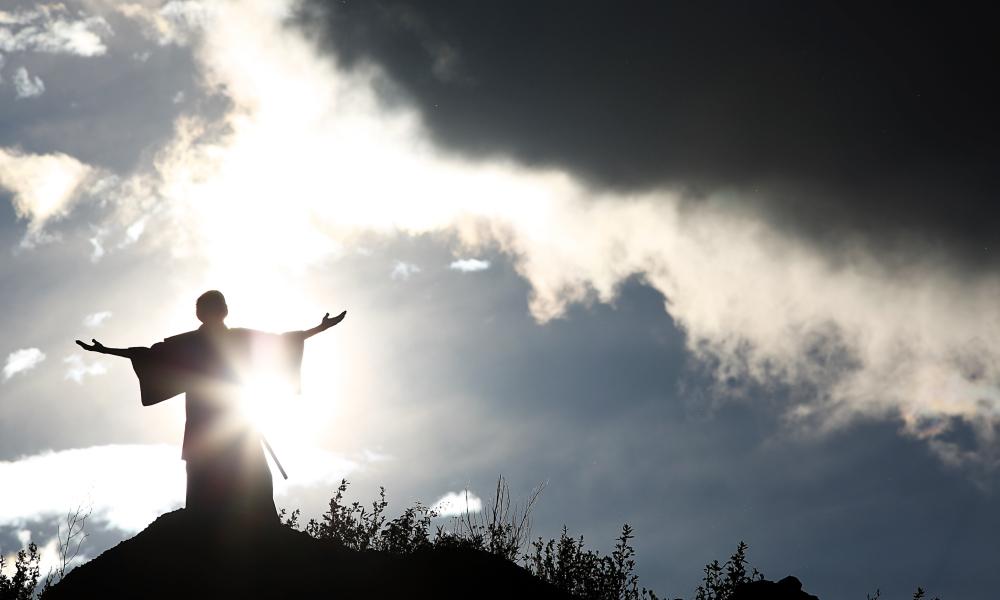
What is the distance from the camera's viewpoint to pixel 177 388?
1026 centimetres

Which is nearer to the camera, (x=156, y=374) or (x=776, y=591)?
(x=776, y=591)

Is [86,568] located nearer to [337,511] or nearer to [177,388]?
[177,388]

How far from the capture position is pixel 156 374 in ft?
33.7

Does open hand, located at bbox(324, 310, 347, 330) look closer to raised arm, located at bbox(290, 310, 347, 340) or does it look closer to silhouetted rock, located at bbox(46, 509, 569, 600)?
raised arm, located at bbox(290, 310, 347, 340)

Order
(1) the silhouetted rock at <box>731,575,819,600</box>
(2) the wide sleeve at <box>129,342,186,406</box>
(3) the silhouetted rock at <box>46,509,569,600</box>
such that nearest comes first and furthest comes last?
(3) the silhouetted rock at <box>46,509,569,600</box>
(1) the silhouetted rock at <box>731,575,819,600</box>
(2) the wide sleeve at <box>129,342,186,406</box>

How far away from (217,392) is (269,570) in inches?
90.7

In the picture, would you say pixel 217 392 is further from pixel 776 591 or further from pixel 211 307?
pixel 776 591

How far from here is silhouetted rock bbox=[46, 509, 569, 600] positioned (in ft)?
28.5

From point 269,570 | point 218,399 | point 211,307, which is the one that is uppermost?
point 211,307

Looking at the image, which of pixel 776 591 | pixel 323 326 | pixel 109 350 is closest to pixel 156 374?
pixel 109 350

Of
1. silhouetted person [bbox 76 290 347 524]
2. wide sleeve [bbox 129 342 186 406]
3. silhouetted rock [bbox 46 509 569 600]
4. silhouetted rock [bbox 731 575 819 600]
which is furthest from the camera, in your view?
wide sleeve [bbox 129 342 186 406]

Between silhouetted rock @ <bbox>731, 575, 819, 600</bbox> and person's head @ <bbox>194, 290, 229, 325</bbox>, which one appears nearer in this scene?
silhouetted rock @ <bbox>731, 575, 819, 600</bbox>

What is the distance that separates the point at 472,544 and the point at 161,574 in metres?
4.02

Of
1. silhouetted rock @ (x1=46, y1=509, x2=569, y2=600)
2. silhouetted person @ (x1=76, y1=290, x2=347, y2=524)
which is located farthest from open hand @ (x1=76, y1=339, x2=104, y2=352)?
silhouetted rock @ (x1=46, y1=509, x2=569, y2=600)
